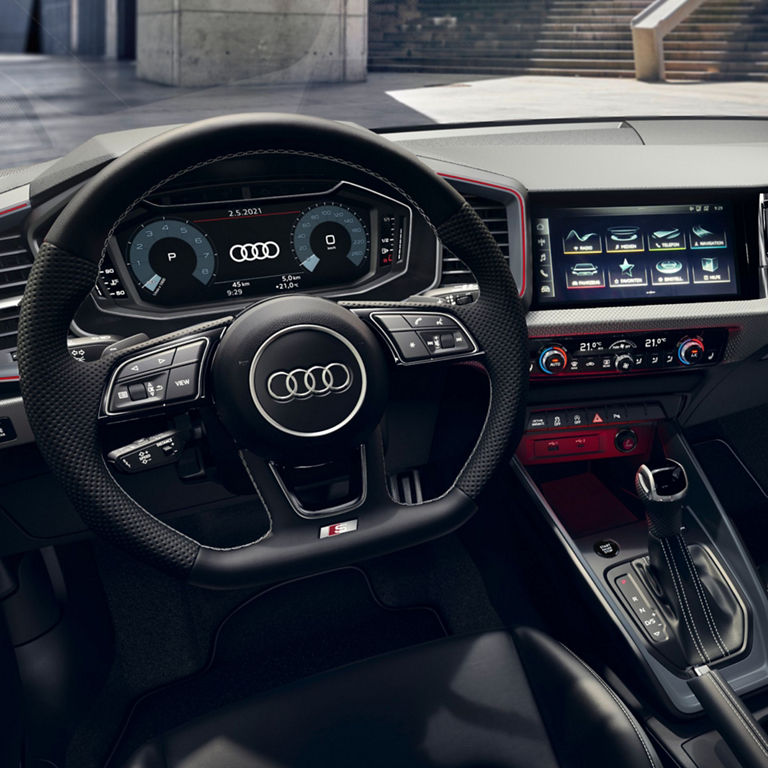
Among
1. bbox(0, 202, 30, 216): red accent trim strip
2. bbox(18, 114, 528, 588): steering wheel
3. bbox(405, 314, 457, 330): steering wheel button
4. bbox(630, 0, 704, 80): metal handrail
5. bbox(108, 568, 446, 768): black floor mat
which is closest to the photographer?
bbox(18, 114, 528, 588): steering wheel

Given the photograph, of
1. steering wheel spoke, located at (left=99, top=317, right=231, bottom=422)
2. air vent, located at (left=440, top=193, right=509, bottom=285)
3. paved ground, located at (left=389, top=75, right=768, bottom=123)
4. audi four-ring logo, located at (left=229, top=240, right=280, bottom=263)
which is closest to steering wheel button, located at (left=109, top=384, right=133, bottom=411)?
steering wheel spoke, located at (left=99, top=317, right=231, bottom=422)

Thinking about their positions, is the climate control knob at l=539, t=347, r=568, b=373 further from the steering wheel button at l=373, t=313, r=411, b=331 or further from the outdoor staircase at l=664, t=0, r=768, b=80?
the outdoor staircase at l=664, t=0, r=768, b=80

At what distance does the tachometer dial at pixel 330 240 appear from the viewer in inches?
60.2

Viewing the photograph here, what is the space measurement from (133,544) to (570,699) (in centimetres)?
75

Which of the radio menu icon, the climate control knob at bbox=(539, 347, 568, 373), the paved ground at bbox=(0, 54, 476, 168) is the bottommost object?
the climate control knob at bbox=(539, 347, 568, 373)

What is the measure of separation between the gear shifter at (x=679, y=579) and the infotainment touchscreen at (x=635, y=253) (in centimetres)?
39

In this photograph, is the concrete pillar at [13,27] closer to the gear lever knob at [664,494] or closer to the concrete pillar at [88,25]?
the gear lever knob at [664,494]

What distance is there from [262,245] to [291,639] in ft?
3.62

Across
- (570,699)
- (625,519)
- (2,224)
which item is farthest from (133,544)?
(625,519)

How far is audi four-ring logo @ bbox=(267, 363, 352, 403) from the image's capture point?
1.14m

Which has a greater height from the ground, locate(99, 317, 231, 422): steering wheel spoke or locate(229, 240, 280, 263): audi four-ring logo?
locate(229, 240, 280, 263): audi four-ring logo

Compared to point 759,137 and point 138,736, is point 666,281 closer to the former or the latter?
point 759,137

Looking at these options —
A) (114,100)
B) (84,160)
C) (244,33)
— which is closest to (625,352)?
(84,160)

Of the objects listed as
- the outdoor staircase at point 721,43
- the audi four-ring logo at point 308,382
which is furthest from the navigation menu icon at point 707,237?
the outdoor staircase at point 721,43
